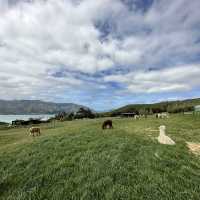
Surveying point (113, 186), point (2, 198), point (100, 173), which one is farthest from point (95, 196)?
point (2, 198)

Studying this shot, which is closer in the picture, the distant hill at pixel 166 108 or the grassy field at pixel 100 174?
the grassy field at pixel 100 174

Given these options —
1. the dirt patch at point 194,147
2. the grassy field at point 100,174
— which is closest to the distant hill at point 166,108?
the dirt patch at point 194,147

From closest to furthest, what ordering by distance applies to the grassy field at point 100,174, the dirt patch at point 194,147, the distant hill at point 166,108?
the grassy field at point 100,174 < the dirt patch at point 194,147 < the distant hill at point 166,108

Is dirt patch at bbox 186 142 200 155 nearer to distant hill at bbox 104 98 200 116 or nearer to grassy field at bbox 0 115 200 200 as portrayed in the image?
grassy field at bbox 0 115 200 200

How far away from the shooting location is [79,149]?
1114 cm

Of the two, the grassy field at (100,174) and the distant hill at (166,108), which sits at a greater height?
the distant hill at (166,108)

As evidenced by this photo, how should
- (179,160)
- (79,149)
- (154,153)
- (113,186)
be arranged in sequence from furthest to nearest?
1. (79,149)
2. (154,153)
3. (179,160)
4. (113,186)

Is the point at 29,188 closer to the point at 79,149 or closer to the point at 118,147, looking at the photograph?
the point at 79,149

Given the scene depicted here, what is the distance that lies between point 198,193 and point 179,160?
3.31 metres

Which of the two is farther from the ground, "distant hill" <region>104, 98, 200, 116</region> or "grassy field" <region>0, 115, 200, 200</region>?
"distant hill" <region>104, 98, 200, 116</region>

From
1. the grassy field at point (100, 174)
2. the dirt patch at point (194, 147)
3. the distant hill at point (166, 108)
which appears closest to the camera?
the grassy field at point (100, 174)

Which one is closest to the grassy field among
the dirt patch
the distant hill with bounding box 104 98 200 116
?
the dirt patch

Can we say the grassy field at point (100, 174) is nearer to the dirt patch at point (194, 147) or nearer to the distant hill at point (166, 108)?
the dirt patch at point (194, 147)

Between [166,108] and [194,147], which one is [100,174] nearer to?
[194,147]
